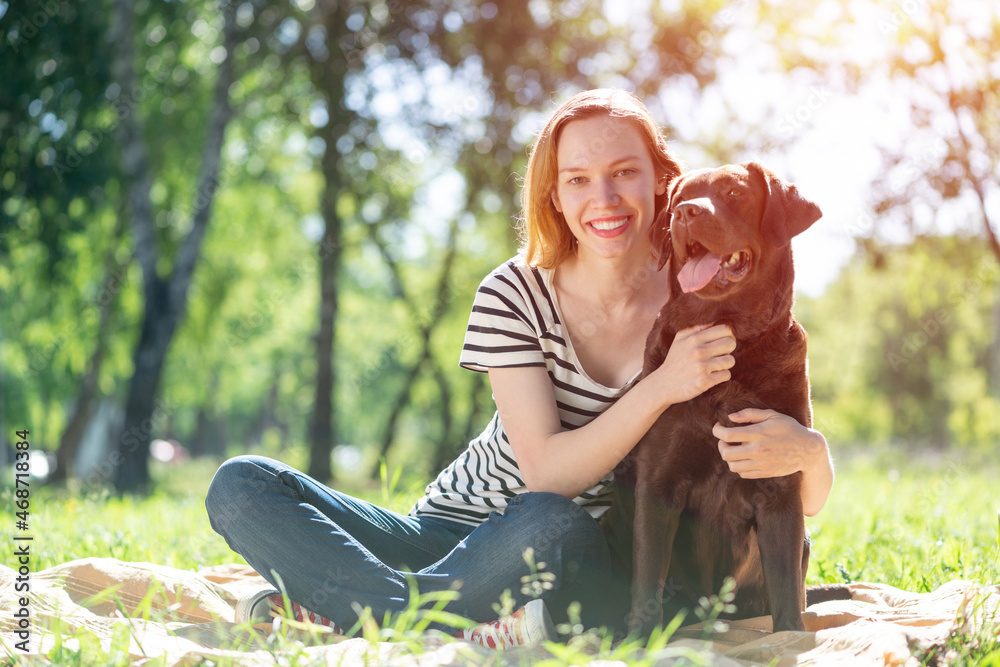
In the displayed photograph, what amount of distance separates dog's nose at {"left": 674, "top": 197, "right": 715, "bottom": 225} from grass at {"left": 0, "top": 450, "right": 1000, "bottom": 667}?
985 mm

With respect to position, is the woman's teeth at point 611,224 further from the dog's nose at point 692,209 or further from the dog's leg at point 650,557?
the dog's leg at point 650,557

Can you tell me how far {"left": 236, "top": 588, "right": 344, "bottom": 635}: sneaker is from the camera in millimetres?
2369

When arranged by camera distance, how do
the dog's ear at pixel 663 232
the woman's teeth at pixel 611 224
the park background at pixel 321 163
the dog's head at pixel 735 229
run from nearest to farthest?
1. the dog's head at pixel 735 229
2. the dog's ear at pixel 663 232
3. the woman's teeth at pixel 611 224
4. the park background at pixel 321 163

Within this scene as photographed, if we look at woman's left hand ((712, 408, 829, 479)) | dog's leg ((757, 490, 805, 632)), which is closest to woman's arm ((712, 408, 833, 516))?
woman's left hand ((712, 408, 829, 479))

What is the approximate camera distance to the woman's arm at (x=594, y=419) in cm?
220

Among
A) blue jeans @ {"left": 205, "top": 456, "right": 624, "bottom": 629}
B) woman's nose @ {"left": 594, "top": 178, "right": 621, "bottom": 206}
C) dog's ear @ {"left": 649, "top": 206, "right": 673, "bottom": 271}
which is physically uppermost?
woman's nose @ {"left": 594, "top": 178, "right": 621, "bottom": 206}

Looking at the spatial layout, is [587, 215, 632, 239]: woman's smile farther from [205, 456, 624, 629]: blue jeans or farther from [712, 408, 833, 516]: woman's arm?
[205, 456, 624, 629]: blue jeans

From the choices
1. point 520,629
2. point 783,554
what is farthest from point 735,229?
point 520,629

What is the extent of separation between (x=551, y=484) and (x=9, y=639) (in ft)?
4.82

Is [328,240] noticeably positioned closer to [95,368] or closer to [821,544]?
[95,368]

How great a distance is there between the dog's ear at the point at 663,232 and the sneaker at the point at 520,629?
107 cm

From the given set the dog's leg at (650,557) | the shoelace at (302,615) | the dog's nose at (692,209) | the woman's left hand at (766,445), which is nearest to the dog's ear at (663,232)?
the dog's nose at (692,209)

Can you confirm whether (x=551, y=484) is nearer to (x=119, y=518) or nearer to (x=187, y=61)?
(x=119, y=518)

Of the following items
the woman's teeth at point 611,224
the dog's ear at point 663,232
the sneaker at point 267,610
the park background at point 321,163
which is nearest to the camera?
the sneaker at point 267,610
